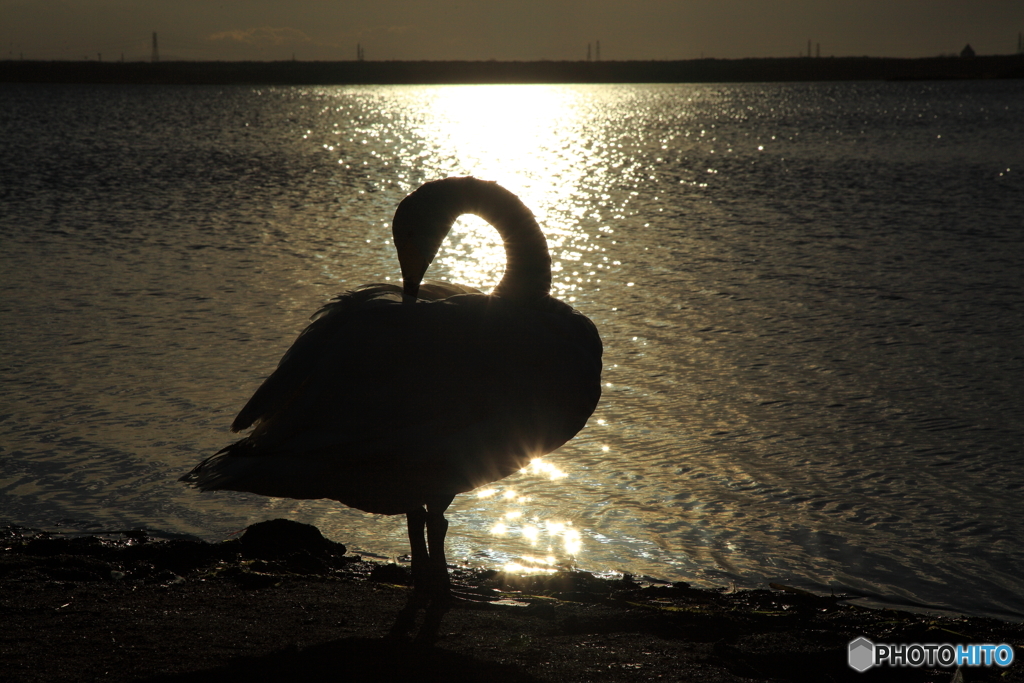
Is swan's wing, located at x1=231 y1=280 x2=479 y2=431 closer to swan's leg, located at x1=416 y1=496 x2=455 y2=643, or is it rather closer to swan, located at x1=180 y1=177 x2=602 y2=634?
swan, located at x1=180 y1=177 x2=602 y2=634

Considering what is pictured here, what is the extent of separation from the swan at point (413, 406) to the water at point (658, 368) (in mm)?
954

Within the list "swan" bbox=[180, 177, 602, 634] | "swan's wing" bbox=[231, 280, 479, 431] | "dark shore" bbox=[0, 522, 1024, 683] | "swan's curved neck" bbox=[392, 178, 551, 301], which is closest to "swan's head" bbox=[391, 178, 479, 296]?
"swan's curved neck" bbox=[392, 178, 551, 301]

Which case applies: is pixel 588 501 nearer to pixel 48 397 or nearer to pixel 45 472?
pixel 45 472

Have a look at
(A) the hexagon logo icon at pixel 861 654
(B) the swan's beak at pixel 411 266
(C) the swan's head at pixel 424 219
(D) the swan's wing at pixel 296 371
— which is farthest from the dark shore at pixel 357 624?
(C) the swan's head at pixel 424 219

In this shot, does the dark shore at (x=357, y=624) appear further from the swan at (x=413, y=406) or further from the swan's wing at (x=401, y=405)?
the swan's wing at (x=401, y=405)

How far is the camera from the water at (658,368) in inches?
208

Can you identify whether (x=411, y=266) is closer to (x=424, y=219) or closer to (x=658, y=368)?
(x=424, y=219)

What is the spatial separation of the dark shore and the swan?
36cm

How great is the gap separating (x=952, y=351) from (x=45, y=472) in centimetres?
752

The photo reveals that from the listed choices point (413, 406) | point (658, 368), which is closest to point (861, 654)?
point (413, 406)

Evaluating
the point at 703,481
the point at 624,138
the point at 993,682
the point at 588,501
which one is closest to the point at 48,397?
the point at 588,501

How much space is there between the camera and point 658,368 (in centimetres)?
837

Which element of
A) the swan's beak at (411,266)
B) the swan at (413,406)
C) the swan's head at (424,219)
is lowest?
the swan at (413,406)

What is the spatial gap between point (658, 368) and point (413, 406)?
15.4 feet
